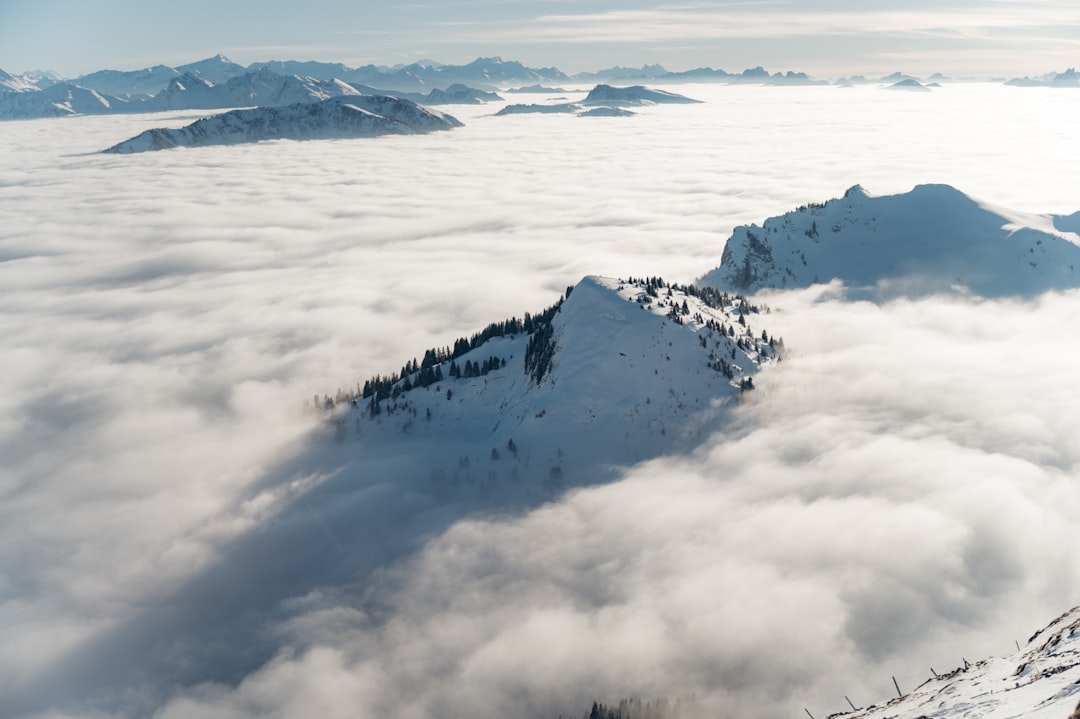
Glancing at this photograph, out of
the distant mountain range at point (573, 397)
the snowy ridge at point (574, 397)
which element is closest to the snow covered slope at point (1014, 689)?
the snowy ridge at point (574, 397)

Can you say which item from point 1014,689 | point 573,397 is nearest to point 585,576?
point 573,397

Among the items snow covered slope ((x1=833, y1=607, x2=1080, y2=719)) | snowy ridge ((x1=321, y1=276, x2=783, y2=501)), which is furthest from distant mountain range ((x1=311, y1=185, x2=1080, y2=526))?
snow covered slope ((x1=833, y1=607, x2=1080, y2=719))

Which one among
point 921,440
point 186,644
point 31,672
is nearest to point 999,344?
point 921,440

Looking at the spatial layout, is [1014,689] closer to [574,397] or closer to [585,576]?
[585,576]

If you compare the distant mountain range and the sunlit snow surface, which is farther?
the distant mountain range

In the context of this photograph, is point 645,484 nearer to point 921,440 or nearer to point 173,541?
point 921,440

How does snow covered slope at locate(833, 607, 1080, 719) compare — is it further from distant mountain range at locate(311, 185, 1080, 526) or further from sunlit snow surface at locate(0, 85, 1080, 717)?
distant mountain range at locate(311, 185, 1080, 526)
